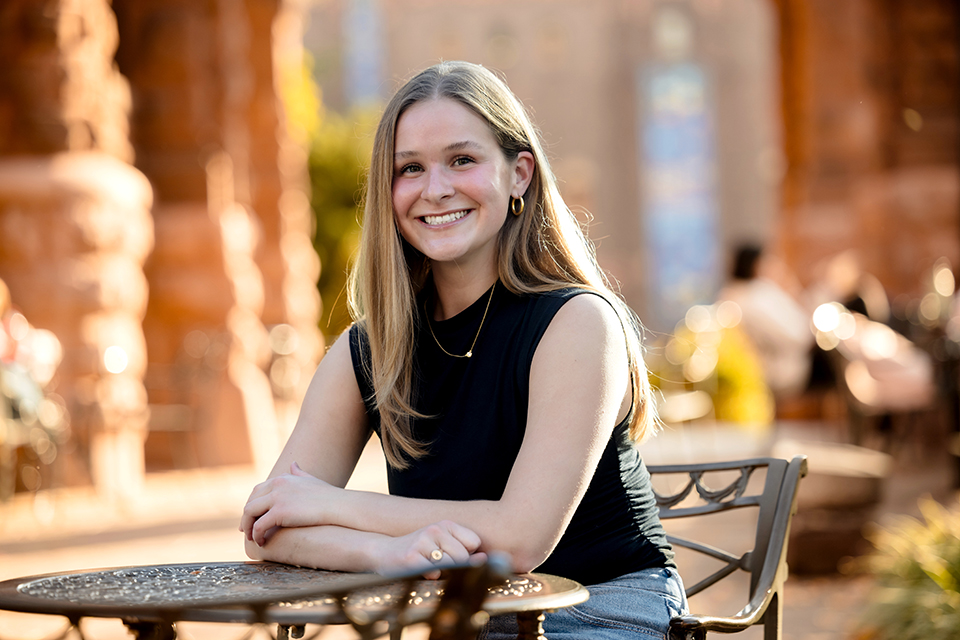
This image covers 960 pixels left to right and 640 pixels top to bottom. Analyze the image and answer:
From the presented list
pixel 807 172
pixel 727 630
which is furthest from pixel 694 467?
pixel 807 172

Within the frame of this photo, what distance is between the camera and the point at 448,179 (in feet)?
7.00

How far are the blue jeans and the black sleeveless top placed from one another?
0.06m

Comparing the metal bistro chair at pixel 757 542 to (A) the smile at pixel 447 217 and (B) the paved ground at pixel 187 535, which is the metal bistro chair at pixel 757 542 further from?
(B) the paved ground at pixel 187 535

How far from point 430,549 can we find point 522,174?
2.77 feet

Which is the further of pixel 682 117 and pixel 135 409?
pixel 682 117

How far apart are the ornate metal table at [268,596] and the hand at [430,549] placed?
0.04m

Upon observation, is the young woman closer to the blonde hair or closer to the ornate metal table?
the blonde hair

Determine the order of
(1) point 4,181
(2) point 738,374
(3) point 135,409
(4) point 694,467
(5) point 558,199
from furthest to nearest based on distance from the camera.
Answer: (2) point 738,374 < (3) point 135,409 < (1) point 4,181 < (4) point 694,467 < (5) point 558,199

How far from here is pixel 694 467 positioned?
8.14 ft

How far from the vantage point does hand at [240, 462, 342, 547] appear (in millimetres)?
1898

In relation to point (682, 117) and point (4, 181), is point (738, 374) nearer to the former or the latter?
point (4, 181)

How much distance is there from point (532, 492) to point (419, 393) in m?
0.39

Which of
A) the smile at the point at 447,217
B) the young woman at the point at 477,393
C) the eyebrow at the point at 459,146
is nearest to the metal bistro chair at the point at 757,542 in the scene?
the young woman at the point at 477,393

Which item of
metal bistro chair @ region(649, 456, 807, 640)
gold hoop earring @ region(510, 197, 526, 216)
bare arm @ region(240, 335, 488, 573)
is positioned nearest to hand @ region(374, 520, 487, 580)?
bare arm @ region(240, 335, 488, 573)
